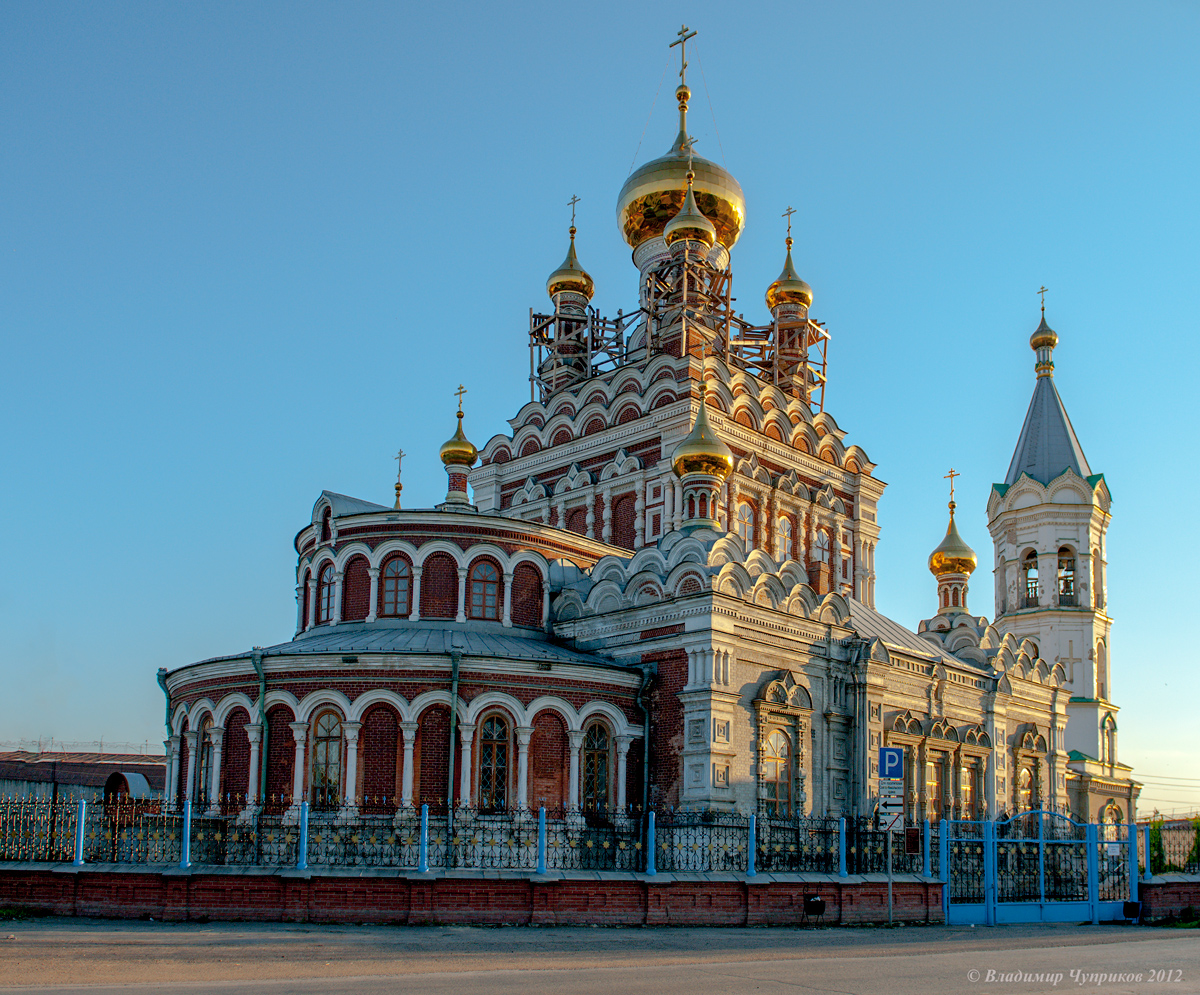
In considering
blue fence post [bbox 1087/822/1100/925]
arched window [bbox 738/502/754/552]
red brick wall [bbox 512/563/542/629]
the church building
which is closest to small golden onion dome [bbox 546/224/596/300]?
the church building

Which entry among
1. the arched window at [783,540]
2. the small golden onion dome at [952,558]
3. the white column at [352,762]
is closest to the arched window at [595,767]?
the white column at [352,762]

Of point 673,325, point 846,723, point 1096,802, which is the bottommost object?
point 1096,802

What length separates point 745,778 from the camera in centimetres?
1830

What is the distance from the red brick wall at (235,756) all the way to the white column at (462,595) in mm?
3503

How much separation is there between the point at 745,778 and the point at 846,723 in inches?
113

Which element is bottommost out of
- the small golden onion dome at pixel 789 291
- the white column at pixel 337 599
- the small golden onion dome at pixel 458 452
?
the white column at pixel 337 599

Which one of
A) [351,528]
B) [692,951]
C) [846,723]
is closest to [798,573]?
[846,723]

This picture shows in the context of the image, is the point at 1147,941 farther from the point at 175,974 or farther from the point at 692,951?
the point at 175,974

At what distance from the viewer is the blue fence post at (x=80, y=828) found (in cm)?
1268

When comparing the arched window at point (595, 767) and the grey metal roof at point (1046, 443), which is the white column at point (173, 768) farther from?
the grey metal roof at point (1046, 443)

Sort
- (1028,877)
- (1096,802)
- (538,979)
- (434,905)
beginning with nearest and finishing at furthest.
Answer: (538,979) < (434,905) < (1028,877) < (1096,802)

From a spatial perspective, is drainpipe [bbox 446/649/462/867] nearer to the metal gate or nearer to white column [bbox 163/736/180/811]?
white column [bbox 163/736/180/811]

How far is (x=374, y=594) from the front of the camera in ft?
64.2

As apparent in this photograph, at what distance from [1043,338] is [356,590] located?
23478 millimetres
